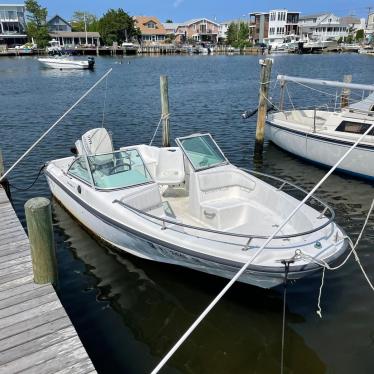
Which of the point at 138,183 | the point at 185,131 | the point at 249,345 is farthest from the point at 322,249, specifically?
the point at 185,131

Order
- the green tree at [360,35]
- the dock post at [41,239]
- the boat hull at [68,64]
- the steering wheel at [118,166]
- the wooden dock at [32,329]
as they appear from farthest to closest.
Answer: the green tree at [360,35]
the boat hull at [68,64]
the steering wheel at [118,166]
the dock post at [41,239]
the wooden dock at [32,329]

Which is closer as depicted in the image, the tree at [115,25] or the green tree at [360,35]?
the tree at [115,25]

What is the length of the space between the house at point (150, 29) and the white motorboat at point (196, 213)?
118429 millimetres

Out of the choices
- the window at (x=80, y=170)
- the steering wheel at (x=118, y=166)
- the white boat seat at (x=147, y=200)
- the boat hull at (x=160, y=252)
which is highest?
the steering wheel at (x=118, y=166)

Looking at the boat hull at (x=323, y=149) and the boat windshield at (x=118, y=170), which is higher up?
the boat windshield at (x=118, y=170)

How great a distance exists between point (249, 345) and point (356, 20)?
482ft

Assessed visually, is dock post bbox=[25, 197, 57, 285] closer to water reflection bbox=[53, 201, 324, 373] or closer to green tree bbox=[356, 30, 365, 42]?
water reflection bbox=[53, 201, 324, 373]

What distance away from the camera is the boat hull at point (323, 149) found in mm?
13055

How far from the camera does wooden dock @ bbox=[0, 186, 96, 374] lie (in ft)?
15.8

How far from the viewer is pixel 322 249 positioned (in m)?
6.62

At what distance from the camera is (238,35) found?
378 feet

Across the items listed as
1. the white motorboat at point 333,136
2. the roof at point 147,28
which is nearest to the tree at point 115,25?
the roof at point 147,28

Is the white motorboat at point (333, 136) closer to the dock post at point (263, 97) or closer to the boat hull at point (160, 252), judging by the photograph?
the dock post at point (263, 97)

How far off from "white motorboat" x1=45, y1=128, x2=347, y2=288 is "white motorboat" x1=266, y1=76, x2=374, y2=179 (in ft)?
17.8
